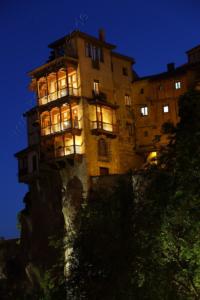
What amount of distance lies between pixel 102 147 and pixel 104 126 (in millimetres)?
2437

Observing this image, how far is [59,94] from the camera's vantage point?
6662 cm

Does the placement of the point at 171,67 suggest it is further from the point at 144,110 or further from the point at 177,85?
the point at 144,110

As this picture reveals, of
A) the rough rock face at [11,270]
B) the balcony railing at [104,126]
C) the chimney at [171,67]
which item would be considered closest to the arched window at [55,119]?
the balcony railing at [104,126]

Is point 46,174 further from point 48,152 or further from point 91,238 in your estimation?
point 91,238

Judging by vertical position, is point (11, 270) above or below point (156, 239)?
below

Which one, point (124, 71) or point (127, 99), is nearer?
point (127, 99)

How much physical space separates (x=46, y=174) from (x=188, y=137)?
42.8 metres

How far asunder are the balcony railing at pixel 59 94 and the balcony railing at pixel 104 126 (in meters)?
3.75

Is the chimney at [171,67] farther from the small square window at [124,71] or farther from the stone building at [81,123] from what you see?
the small square window at [124,71]

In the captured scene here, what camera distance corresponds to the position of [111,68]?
234ft

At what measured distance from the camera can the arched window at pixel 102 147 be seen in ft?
215

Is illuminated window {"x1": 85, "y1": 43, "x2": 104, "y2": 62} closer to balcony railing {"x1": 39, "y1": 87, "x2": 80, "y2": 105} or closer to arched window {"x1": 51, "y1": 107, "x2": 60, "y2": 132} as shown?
balcony railing {"x1": 39, "y1": 87, "x2": 80, "y2": 105}

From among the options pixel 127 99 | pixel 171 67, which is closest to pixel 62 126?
pixel 127 99

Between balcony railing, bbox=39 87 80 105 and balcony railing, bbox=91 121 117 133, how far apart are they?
12.3 ft
